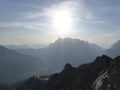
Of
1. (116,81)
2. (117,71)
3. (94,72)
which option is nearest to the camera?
(116,81)

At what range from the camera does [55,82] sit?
19500cm

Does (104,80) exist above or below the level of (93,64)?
below

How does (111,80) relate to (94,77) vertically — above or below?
below

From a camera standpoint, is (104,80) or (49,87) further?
(49,87)

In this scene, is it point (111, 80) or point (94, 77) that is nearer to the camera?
point (111, 80)

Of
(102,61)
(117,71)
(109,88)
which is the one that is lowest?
(109,88)

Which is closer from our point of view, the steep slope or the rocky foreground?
the steep slope

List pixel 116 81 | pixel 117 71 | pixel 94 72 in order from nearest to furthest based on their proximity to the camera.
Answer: pixel 116 81 < pixel 117 71 < pixel 94 72

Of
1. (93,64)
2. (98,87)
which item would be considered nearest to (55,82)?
(93,64)

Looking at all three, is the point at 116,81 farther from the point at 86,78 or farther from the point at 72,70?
the point at 72,70

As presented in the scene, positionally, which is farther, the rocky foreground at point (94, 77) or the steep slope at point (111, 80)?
the rocky foreground at point (94, 77)

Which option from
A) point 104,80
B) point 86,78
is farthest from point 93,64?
A: point 104,80

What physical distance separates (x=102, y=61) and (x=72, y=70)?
31752mm

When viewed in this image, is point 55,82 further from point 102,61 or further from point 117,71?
point 117,71
